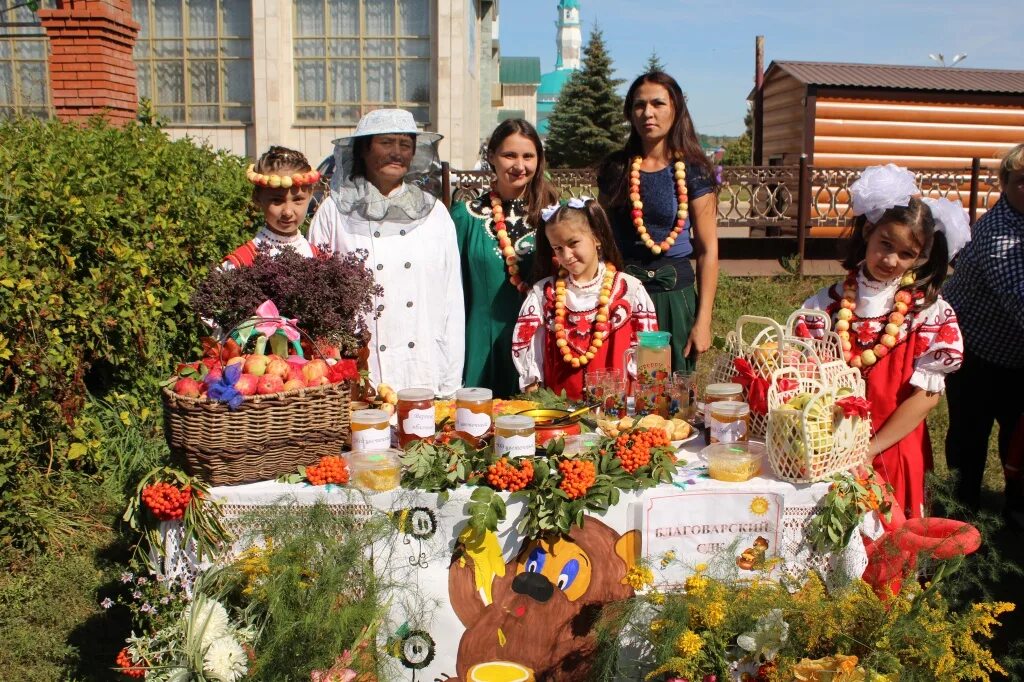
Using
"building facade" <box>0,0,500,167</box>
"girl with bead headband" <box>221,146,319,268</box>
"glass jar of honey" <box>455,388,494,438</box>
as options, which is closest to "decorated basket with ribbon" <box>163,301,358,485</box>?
"glass jar of honey" <box>455,388,494,438</box>

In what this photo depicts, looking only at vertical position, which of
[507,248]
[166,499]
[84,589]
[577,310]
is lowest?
[84,589]

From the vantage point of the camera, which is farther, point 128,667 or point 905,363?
point 905,363

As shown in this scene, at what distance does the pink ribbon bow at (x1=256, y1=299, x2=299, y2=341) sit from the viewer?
2643 mm

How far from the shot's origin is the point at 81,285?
12.6 ft

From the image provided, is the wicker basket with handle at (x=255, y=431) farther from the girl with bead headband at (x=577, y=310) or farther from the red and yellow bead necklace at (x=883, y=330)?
the red and yellow bead necklace at (x=883, y=330)

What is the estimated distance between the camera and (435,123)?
13242 mm

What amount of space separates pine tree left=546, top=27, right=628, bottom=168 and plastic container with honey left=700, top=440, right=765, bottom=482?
91.7 ft

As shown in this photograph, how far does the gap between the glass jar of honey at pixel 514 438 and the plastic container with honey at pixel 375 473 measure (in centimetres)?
30

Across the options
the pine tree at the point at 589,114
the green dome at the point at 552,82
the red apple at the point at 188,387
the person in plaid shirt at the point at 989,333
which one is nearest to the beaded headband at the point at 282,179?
the red apple at the point at 188,387

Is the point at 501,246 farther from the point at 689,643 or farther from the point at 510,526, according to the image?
the point at 689,643

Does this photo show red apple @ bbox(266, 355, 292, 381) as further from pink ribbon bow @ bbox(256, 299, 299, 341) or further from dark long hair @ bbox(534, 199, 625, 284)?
dark long hair @ bbox(534, 199, 625, 284)

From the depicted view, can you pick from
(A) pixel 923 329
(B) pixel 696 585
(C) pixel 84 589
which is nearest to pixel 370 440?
(B) pixel 696 585

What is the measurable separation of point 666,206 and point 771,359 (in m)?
1.13

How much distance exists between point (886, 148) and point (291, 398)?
41.1ft
